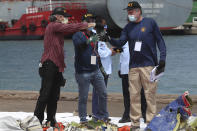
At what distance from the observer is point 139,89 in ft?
19.3

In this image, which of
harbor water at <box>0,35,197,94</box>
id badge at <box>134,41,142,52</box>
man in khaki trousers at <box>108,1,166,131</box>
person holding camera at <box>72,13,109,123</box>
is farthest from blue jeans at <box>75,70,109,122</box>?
harbor water at <box>0,35,197,94</box>

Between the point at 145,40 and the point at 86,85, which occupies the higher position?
the point at 145,40

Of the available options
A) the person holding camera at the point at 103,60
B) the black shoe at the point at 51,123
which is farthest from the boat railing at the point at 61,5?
the black shoe at the point at 51,123

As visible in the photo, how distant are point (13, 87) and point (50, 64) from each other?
14184 millimetres

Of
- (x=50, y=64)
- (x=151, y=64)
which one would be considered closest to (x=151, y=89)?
(x=151, y=64)

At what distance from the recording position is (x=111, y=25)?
50.3m

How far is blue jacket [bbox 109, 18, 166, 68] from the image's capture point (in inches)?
226

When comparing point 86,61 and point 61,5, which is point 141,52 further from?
point 61,5

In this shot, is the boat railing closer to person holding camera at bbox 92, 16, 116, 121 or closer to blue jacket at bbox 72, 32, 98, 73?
person holding camera at bbox 92, 16, 116, 121

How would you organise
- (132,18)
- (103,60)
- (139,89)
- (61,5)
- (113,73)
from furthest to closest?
(61,5) → (113,73) → (103,60) → (139,89) → (132,18)

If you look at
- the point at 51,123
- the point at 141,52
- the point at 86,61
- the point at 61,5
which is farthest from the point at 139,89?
the point at 61,5

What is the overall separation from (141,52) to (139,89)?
49cm

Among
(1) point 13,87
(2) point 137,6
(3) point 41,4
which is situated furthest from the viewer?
(3) point 41,4

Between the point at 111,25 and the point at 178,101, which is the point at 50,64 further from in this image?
the point at 111,25
